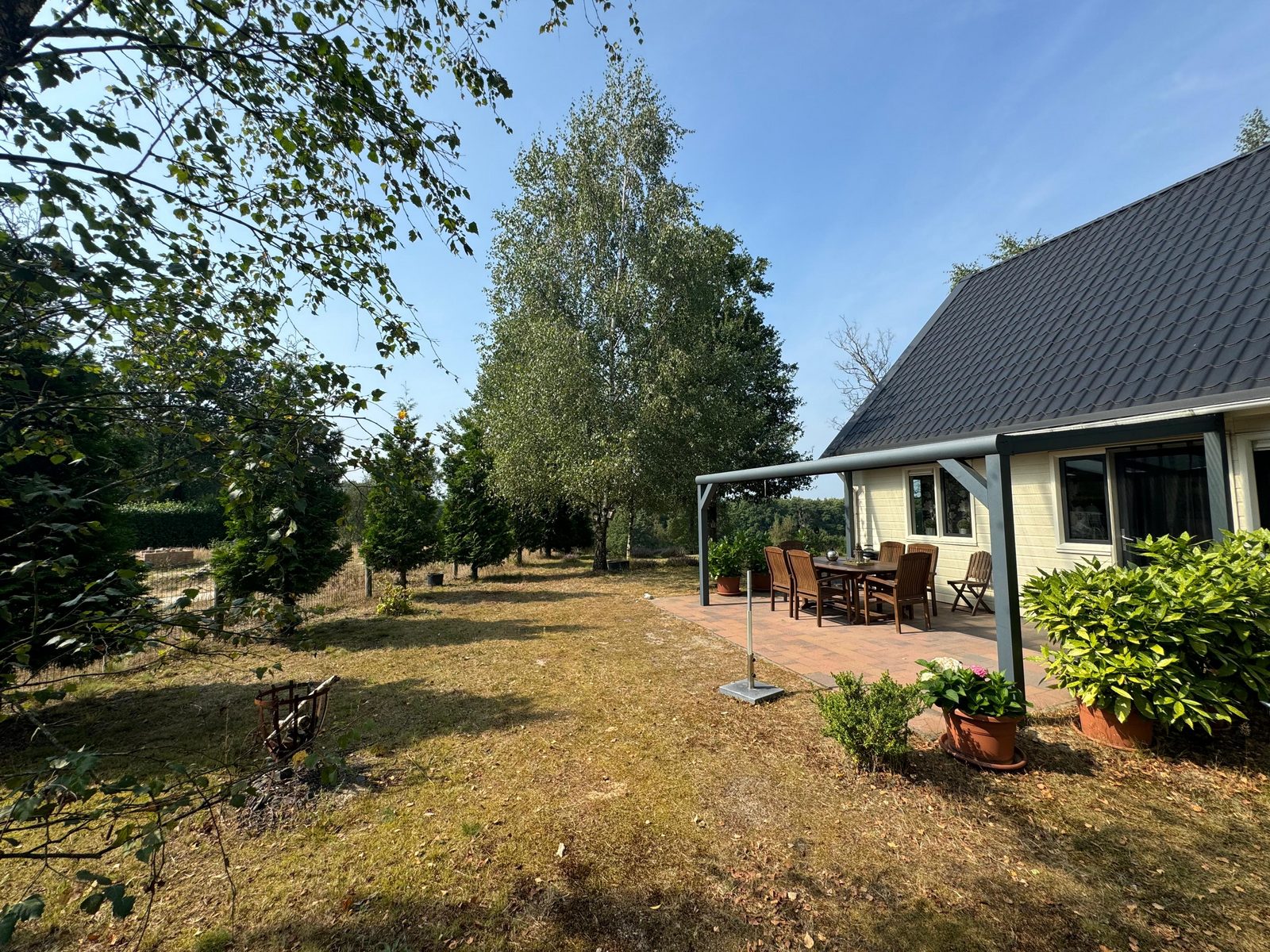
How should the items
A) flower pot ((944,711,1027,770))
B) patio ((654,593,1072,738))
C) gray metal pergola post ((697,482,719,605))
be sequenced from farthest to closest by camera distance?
1. gray metal pergola post ((697,482,719,605))
2. patio ((654,593,1072,738))
3. flower pot ((944,711,1027,770))

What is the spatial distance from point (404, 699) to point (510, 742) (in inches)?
70.3

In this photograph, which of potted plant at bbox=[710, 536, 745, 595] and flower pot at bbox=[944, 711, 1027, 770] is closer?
flower pot at bbox=[944, 711, 1027, 770]

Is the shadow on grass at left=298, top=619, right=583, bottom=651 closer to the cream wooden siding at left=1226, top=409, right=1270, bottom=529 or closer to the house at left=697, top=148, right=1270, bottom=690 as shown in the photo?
the house at left=697, top=148, right=1270, bottom=690

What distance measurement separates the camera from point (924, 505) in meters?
9.65

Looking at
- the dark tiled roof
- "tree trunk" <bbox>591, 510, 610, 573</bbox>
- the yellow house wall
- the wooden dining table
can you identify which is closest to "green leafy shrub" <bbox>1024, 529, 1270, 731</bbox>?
the yellow house wall

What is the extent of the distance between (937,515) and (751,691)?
5953 millimetres

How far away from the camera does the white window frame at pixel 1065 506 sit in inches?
267

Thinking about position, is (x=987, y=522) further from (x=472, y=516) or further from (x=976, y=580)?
(x=472, y=516)

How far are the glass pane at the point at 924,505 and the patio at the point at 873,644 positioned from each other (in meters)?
1.36

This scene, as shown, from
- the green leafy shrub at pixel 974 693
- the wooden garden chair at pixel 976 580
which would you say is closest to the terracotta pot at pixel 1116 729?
the green leafy shrub at pixel 974 693

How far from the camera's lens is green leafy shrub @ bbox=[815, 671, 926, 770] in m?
3.67

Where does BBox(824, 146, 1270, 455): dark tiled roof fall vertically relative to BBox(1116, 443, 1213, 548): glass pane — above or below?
above

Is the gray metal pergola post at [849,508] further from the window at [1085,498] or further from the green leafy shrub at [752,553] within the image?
the window at [1085,498]

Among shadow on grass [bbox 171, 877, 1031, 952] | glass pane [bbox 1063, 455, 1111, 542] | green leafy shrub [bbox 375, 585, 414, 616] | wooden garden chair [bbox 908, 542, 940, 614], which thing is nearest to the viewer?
shadow on grass [bbox 171, 877, 1031, 952]
